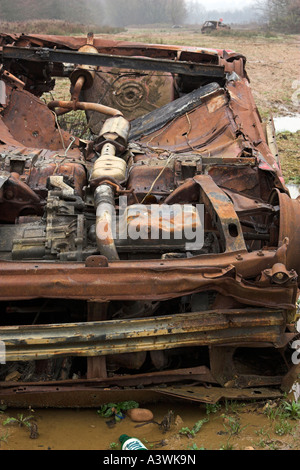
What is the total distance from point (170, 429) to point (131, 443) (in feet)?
1.04

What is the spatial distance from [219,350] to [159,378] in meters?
0.41

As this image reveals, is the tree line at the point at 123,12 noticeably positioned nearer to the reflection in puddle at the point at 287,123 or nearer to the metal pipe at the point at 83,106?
the reflection in puddle at the point at 287,123

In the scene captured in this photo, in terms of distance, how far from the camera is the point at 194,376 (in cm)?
348

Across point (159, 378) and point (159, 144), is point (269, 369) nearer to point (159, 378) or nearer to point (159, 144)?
point (159, 378)

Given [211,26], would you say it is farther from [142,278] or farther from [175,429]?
[175,429]

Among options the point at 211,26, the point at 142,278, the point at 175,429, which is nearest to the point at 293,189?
the point at 142,278

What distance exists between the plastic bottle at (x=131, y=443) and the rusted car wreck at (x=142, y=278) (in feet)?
1.03

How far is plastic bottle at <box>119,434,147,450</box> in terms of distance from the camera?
3000 mm

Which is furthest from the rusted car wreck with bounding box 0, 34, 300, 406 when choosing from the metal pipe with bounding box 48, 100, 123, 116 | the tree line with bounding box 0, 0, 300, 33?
the tree line with bounding box 0, 0, 300, 33

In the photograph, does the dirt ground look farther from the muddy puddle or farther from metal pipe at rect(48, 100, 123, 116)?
metal pipe at rect(48, 100, 123, 116)

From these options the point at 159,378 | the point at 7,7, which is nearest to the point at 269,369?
the point at 159,378

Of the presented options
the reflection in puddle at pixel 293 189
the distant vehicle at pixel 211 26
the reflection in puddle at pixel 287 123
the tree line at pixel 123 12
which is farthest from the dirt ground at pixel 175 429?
the tree line at pixel 123 12

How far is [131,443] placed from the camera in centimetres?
304

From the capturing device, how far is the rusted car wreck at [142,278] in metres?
3.29
